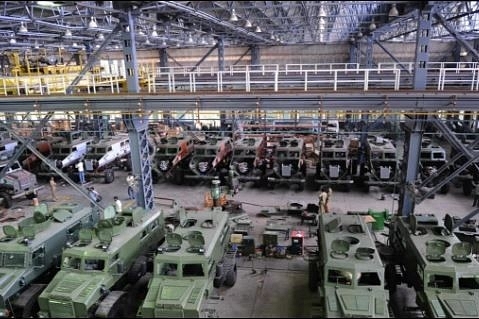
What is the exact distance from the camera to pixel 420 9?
13.5 m

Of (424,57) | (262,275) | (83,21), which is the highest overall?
(83,21)

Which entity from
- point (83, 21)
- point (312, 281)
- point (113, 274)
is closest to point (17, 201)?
point (83, 21)

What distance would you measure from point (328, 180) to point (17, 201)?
1633 centimetres

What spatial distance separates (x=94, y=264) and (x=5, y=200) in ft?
38.9

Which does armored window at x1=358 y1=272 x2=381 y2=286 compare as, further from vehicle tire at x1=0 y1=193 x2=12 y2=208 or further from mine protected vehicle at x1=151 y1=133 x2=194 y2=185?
vehicle tire at x1=0 y1=193 x2=12 y2=208

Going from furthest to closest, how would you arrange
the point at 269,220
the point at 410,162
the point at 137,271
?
the point at 269,220 → the point at 410,162 → the point at 137,271

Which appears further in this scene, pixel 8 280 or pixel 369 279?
pixel 8 280

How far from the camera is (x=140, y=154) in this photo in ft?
55.8

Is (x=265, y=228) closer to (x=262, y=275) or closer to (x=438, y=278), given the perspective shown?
(x=262, y=275)

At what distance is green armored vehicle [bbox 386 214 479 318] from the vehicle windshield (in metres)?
10.4

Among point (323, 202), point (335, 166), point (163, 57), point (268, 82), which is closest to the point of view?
point (268, 82)

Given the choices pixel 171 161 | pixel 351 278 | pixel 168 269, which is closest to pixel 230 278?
pixel 168 269

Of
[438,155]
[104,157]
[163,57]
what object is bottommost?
[104,157]

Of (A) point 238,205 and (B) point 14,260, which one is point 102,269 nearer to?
(B) point 14,260
